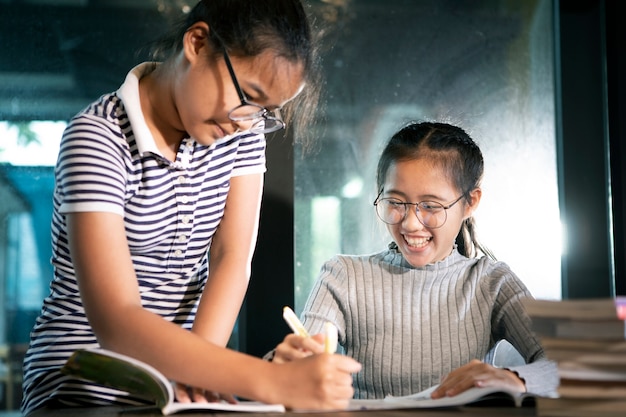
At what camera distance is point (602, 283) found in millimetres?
2092

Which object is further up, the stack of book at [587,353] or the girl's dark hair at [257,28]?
the girl's dark hair at [257,28]

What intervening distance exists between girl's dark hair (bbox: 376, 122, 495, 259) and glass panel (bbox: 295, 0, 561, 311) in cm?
28

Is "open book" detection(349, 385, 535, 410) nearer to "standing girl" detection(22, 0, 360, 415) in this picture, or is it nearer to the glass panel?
"standing girl" detection(22, 0, 360, 415)

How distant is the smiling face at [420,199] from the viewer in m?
1.62

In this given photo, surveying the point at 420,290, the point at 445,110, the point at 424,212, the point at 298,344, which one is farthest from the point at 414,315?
the point at 445,110

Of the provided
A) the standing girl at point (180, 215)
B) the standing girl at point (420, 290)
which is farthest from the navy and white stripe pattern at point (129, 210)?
the standing girl at point (420, 290)

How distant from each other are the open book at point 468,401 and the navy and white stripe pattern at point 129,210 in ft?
1.30

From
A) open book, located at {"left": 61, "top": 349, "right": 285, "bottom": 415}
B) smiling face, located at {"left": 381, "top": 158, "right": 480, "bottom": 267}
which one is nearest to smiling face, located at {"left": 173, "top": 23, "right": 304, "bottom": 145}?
open book, located at {"left": 61, "top": 349, "right": 285, "bottom": 415}

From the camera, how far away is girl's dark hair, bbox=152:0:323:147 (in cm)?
116

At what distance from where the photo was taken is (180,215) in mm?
1266

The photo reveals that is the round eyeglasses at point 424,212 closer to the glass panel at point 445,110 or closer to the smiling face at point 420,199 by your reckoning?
the smiling face at point 420,199

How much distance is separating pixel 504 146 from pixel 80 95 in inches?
44.1

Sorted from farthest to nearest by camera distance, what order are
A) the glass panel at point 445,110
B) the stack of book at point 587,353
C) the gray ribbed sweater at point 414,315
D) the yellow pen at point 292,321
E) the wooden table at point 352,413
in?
1. the glass panel at point 445,110
2. the gray ribbed sweater at point 414,315
3. the yellow pen at point 292,321
4. the wooden table at point 352,413
5. the stack of book at point 587,353

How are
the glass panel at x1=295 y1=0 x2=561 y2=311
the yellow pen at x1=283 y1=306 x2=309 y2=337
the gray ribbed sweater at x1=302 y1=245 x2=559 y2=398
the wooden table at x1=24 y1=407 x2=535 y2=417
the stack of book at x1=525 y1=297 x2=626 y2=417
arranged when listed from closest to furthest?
the stack of book at x1=525 y1=297 x2=626 y2=417
the wooden table at x1=24 y1=407 x2=535 y2=417
the yellow pen at x1=283 y1=306 x2=309 y2=337
the gray ribbed sweater at x1=302 y1=245 x2=559 y2=398
the glass panel at x1=295 y1=0 x2=561 y2=311
